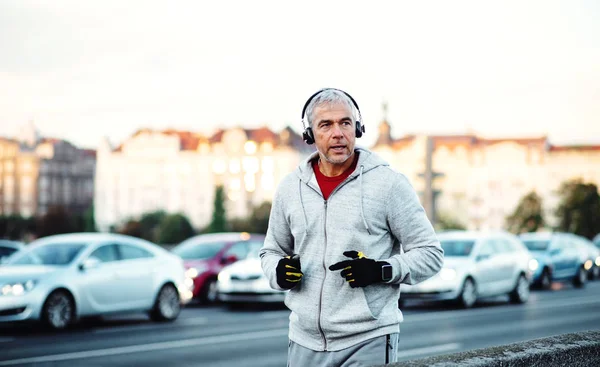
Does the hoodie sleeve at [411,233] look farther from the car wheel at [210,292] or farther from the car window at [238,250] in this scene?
the car window at [238,250]

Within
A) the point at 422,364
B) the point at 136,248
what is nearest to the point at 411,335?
the point at 136,248

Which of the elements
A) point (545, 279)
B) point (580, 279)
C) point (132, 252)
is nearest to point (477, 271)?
point (132, 252)

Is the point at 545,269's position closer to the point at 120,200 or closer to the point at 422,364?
the point at 422,364

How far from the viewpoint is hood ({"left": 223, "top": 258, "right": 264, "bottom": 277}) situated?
20.1 metres

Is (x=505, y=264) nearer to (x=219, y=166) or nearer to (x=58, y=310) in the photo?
(x=58, y=310)

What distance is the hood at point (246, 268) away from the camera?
20062 millimetres

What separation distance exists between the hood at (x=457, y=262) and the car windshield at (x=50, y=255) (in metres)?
7.66

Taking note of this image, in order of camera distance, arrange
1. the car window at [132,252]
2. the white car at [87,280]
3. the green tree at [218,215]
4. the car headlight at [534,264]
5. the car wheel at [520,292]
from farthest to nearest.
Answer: the green tree at [218,215], the car headlight at [534,264], the car wheel at [520,292], the car window at [132,252], the white car at [87,280]

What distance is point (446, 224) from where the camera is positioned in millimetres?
79812

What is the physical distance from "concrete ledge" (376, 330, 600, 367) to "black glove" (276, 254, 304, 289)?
62 centimetres

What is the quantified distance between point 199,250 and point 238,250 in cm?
93

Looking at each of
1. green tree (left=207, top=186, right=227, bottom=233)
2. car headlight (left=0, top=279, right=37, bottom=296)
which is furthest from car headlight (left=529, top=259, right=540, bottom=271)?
green tree (left=207, top=186, right=227, bottom=233)

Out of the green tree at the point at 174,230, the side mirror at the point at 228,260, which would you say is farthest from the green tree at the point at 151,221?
the side mirror at the point at 228,260

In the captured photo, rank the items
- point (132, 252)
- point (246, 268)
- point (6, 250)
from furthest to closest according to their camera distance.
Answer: point (6, 250)
point (246, 268)
point (132, 252)
